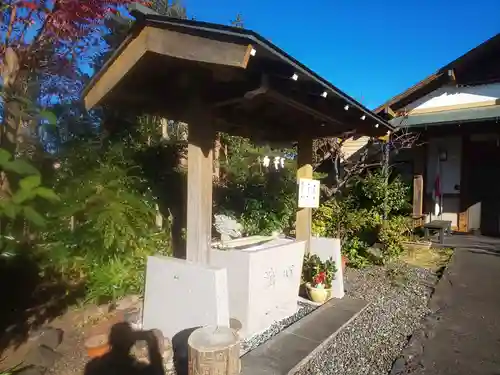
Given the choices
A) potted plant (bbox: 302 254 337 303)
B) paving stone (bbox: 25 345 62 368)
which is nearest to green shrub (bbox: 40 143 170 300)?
paving stone (bbox: 25 345 62 368)

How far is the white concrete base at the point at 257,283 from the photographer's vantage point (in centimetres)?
364

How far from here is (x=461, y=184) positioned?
973 cm

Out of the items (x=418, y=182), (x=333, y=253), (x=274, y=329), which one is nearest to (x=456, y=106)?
(x=418, y=182)

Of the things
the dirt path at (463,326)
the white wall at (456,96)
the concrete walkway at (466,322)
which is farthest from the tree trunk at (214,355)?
the white wall at (456,96)

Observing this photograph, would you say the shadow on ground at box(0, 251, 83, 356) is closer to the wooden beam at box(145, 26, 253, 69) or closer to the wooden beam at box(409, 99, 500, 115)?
the wooden beam at box(145, 26, 253, 69)

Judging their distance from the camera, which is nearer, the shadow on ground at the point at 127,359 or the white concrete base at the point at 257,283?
the shadow on ground at the point at 127,359

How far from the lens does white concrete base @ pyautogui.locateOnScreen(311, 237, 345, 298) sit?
16.3ft

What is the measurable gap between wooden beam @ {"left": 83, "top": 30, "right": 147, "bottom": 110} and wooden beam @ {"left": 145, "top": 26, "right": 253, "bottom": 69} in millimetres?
108

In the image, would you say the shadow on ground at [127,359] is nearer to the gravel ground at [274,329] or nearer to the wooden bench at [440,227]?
the gravel ground at [274,329]

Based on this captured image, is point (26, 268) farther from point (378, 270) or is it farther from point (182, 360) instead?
point (378, 270)

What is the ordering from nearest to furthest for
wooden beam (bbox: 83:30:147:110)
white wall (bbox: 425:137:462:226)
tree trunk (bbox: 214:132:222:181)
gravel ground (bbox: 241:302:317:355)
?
wooden beam (bbox: 83:30:147:110), gravel ground (bbox: 241:302:317:355), tree trunk (bbox: 214:132:222:181), white wall (bbox: 425:137:462:226)

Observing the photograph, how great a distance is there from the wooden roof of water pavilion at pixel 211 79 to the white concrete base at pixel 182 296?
1.55m

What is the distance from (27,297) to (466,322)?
5262mm

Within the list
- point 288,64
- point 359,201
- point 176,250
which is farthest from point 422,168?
point 288,64
